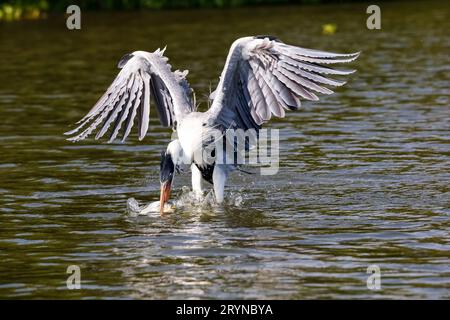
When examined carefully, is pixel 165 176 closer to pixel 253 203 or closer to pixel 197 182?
pixel 197 182

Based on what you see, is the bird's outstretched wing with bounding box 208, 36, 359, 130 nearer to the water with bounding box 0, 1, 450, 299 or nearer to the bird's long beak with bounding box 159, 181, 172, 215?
the bird's long beak with bounding box 159, 181, 172, 215

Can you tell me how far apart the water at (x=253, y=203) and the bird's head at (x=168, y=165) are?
0.65 ft

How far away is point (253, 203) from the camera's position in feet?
35.9

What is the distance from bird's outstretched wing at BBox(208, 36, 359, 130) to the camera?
10391 millimetres

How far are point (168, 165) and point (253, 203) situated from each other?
0.92 metres

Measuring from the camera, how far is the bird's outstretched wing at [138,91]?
11227 millimetres

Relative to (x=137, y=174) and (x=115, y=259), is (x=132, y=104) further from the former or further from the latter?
(x=115, y=259)

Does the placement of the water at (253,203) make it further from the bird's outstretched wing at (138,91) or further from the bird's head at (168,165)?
the bird's outstretched wing at (138,91)

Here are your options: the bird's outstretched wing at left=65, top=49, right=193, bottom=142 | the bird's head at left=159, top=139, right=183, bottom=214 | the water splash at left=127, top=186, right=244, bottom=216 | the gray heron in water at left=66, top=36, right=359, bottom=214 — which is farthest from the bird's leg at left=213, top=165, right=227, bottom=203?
the bird's outstretched wing at left=65, top=49, right=193, bottom=142

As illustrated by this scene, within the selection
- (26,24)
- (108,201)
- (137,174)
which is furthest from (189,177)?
(26,24)

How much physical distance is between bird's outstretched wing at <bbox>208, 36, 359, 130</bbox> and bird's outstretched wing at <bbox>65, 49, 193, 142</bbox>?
532 millimetres

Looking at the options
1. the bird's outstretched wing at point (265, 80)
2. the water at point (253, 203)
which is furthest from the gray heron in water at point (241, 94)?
the water at point (253, 203)

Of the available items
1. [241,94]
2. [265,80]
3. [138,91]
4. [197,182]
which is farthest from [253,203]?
[138,91]
